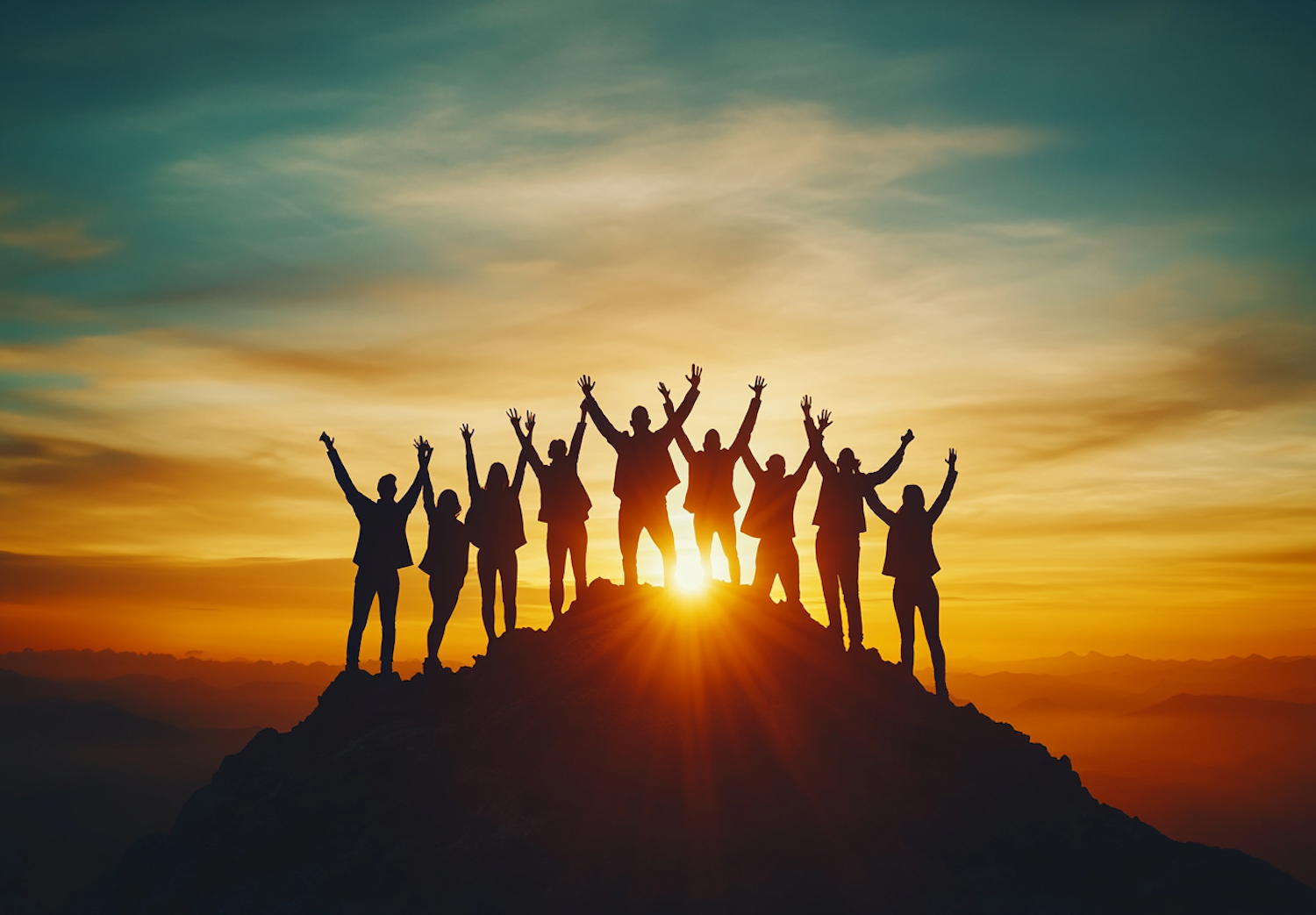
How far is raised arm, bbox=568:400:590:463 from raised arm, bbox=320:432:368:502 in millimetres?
4730

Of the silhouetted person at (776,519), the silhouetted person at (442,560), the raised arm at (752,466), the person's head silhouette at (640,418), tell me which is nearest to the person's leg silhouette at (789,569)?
the silhouetted person at (776,519)

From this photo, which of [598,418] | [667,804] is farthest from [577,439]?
[667,804]

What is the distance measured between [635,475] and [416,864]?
27.7ft

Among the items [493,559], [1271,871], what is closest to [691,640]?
[493,559]

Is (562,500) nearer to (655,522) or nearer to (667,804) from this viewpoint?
(655,522)

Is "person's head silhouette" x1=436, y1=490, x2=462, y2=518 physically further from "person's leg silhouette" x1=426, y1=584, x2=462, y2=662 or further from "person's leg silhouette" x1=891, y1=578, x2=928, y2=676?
"person's leg silhouette" x1=891, y1=578, x2=928, y2=676

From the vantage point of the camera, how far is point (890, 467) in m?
20.1

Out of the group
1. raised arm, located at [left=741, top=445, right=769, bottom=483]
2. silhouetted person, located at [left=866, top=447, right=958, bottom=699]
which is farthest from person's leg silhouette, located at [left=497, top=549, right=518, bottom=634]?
silhouetted person, located at [left=866, top=447, right=958, bottom=699]

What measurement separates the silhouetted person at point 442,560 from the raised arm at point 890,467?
30.5 ft

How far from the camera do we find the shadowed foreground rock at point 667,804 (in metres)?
15.0

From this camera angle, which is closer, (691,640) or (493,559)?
(691,640)

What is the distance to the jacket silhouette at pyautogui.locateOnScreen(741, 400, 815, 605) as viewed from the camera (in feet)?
65.9

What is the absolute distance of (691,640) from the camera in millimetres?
18984

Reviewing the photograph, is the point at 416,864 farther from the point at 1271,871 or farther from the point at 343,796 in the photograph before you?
the point at 1271,871
